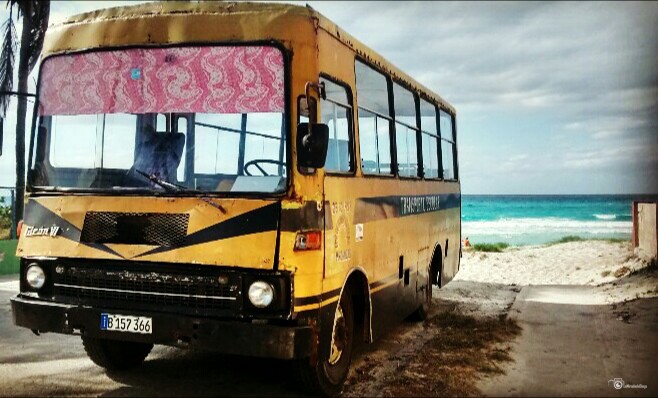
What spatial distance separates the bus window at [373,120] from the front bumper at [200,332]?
209cm

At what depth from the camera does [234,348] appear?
4.54 m

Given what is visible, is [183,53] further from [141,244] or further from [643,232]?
[643,232]

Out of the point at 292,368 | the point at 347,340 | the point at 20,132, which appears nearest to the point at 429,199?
the point at 347,340

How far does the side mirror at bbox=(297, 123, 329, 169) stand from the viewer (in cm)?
458

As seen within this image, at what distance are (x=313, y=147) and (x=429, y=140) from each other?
4.77 m

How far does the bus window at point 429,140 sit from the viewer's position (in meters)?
8.73

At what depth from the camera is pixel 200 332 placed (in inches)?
181

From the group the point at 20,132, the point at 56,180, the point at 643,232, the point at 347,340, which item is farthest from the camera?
the point at 643,232

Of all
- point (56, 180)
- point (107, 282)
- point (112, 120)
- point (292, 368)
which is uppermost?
point (112, 120)

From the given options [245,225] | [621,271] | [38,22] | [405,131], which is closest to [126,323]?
[245,225]

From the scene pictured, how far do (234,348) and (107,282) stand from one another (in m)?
1.21

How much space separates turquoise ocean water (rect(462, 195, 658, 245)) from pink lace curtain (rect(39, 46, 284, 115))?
3819cm

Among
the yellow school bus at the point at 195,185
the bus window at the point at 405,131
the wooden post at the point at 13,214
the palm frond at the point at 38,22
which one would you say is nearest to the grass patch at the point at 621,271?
the bus window at the point at 405,131

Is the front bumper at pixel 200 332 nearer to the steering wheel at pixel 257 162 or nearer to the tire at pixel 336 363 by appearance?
the tire at pixel 336 363
